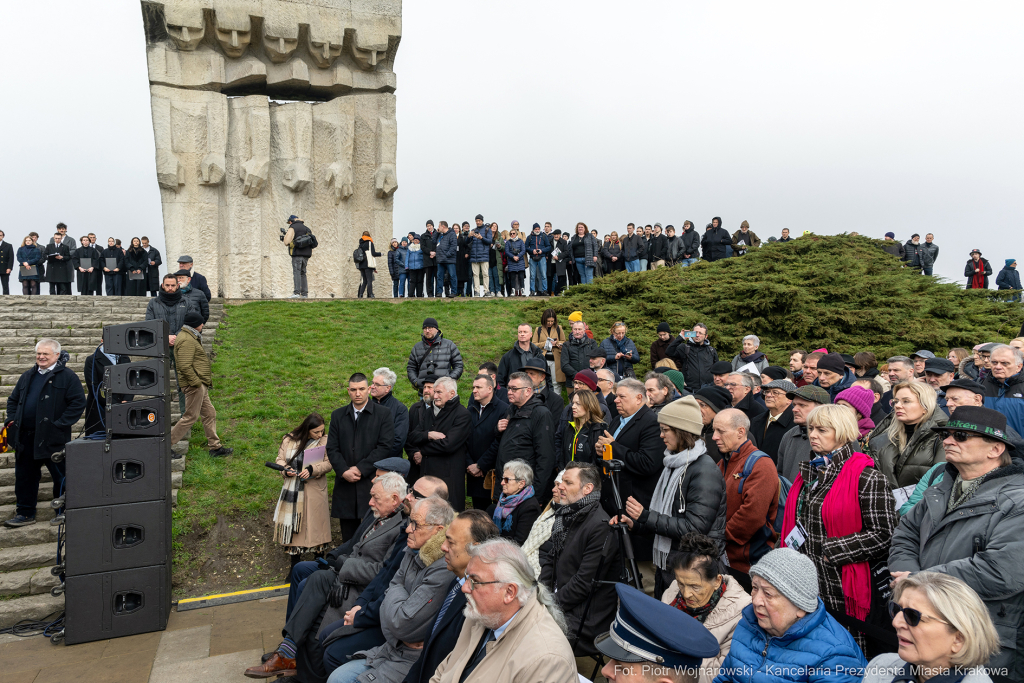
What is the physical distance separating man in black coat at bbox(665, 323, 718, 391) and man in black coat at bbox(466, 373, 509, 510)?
13.6 feet

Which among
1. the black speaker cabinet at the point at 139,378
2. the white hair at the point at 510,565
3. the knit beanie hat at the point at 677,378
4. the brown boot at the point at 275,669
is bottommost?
the brown boot at the point at 275,669

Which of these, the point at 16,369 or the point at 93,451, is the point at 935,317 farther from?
the point at 16,369

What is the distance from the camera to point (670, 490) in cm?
457

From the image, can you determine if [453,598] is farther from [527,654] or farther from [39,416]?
[39,416]

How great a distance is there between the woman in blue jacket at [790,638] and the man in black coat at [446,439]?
4.19 metres

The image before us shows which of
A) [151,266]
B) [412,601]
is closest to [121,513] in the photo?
[412,601]

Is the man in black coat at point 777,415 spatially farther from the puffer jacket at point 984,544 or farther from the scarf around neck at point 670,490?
the puffer jacket at point 984,544

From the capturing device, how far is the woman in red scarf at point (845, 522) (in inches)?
145

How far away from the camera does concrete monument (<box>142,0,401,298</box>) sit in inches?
693

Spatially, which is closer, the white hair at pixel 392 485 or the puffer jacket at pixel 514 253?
the white hair at pixel 392 485

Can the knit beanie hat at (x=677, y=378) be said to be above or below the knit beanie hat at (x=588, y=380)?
below

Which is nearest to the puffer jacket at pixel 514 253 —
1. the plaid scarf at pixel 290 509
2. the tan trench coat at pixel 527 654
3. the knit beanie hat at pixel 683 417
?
the plaid scarf at pixel 290 509

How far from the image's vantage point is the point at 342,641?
4500mm

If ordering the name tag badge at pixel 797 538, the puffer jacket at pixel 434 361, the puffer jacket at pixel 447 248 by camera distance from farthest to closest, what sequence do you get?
the puffer jacket at pixel 447 248
the puffer jacket at pixel 434 361
the name tag badge at pixel 797 538
